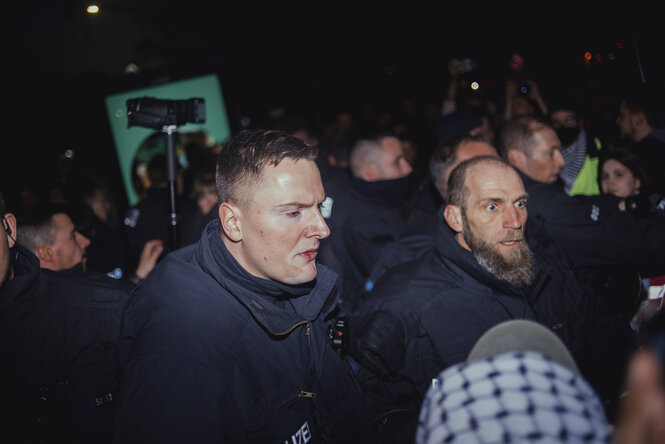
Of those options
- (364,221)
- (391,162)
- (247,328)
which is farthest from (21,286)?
(391,162)

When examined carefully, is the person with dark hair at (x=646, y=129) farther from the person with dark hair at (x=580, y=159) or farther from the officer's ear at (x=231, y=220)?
the officer's ear at (x=231, y=220)

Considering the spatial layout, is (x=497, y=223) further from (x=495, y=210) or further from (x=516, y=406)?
(x=516, y=406)

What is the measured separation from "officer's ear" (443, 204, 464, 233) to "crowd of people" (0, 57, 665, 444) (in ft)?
0.05

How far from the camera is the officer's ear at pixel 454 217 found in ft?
8.77

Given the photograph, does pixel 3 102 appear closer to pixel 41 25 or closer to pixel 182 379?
pixel 41 25

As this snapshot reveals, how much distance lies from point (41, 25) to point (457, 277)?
5.63 metres

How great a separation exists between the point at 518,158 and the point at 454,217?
2.00 m

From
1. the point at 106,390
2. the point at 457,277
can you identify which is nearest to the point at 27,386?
the point at 106,390

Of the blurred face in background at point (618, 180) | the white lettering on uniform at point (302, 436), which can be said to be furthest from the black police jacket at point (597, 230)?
the white lettering on uniform at point (302, 436)

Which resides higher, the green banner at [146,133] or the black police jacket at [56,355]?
the green banner at [146,133]

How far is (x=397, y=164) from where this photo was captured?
4703 millimetres

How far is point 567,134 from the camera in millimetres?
4840

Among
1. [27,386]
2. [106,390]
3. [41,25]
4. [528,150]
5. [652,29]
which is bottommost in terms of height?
[106,390]

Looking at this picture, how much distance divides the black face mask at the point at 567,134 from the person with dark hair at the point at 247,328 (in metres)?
4.09
